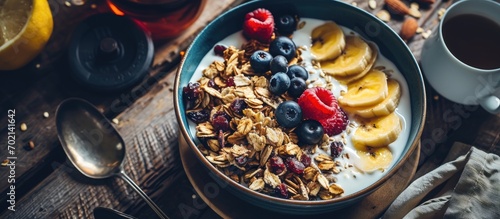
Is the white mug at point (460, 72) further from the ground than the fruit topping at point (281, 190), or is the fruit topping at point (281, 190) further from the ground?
the white mug at point (460, 72)

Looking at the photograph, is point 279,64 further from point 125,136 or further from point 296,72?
point 125,136

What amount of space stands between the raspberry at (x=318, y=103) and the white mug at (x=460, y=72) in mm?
267

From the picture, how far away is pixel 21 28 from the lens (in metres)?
1.20

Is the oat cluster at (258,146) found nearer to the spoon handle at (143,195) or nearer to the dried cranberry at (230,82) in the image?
the dried cranberry at (230,82)

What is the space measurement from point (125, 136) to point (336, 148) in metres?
0.47

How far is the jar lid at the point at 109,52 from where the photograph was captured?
125cm

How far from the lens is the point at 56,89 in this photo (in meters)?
1.28

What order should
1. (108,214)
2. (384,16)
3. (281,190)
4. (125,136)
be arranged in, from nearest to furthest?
(281,190) → (108,214) → (125,136) → (384,16)

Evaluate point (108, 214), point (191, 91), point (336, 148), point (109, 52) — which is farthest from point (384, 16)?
point (108, 214)

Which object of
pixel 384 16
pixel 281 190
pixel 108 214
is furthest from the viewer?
pixel 384 16

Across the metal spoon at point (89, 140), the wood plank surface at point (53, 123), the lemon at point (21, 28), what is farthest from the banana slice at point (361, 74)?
the lemon at point (21, 28)

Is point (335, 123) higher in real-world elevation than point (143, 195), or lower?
higher

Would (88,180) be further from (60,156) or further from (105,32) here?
(105,32)

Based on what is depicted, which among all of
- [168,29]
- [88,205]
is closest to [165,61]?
[168,29]
